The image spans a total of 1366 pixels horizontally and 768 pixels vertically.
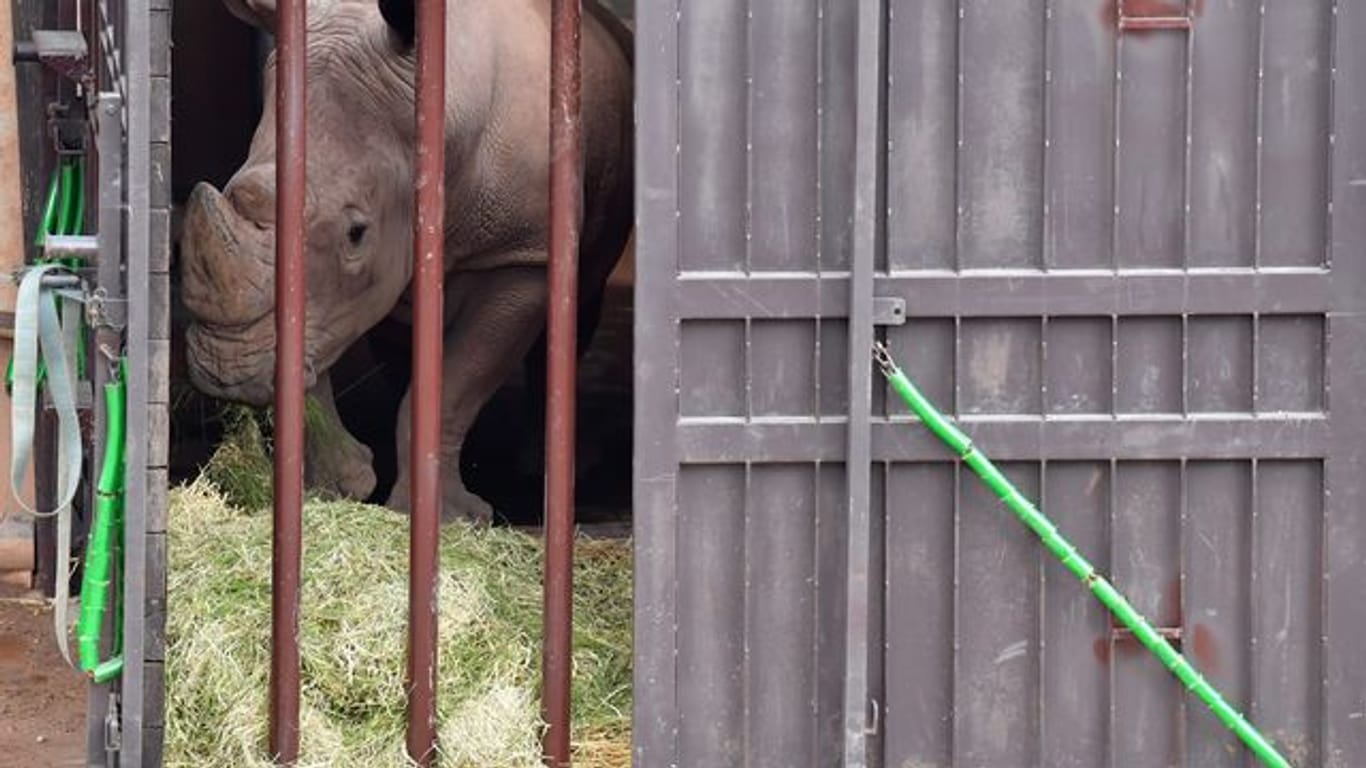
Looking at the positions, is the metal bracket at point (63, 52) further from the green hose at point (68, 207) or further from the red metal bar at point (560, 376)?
the red metal bar at point (560, 376)

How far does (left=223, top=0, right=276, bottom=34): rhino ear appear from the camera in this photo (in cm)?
748

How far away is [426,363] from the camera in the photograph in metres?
6.04

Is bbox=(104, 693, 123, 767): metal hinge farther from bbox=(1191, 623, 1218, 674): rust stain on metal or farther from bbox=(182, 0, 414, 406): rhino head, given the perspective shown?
bbox=(1191, 623, 1218, 674): rust stain on metal

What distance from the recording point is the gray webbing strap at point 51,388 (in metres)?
5.60

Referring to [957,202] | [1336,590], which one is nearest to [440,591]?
Result: [957,202]

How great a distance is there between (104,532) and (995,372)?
1795mm

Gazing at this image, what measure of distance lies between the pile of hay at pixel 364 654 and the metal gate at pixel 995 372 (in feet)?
1.26

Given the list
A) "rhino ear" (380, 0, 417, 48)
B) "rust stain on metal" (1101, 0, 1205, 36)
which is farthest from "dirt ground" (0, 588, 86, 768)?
"rust stain on metal" (1101, 0, 1205, 36)

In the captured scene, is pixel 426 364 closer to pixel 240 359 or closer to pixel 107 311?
pixel 107 311

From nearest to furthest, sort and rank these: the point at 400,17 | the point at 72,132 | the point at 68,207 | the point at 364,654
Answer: the point at 364,654, the point at 68,207, the point at 72,132, the point at 400,17

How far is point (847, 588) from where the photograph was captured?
588cm

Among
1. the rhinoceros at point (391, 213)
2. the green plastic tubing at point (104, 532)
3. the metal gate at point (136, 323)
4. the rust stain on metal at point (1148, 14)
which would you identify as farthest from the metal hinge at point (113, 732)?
the rust stain on metal at point (1148, 14)

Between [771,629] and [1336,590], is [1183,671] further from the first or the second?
[771,629]

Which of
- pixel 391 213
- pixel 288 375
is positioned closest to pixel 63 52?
pixel 288 375
